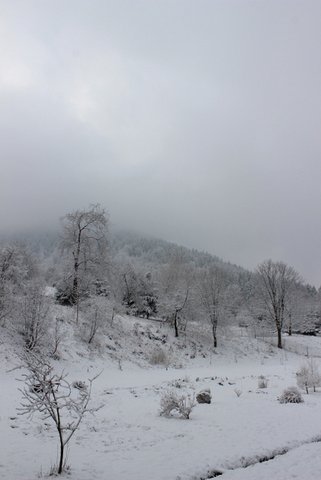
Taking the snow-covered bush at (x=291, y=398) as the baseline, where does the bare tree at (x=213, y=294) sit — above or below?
above

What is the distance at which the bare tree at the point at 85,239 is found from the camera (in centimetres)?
3919

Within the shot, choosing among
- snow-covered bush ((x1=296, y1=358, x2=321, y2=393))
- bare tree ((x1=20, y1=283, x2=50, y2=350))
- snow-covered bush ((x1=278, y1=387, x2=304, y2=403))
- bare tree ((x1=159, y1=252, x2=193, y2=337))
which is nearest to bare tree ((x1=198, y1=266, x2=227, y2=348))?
bare tree ((x1=159, y1=252, x2=193, y2=337))

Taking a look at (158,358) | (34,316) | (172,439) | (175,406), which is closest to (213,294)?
(158,358)

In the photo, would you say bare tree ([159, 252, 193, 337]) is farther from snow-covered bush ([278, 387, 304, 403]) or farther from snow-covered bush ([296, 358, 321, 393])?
snow-covered bush ([278, 387, 304, 403])

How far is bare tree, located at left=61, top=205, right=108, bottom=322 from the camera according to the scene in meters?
39.2

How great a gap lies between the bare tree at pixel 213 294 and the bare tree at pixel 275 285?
27.3 ft

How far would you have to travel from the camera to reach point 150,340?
3697cm

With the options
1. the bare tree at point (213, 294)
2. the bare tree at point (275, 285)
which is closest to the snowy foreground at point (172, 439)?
the bare tree at point (213, 294)

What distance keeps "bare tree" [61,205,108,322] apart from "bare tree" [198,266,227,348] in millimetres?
14136

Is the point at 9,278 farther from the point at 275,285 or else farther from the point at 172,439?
the point at 275,285

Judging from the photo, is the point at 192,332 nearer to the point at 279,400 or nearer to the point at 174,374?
the point at 174,374

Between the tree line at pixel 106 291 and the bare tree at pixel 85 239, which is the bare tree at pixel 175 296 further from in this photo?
the bare tree at pixel 85 239

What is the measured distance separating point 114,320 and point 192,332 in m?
11.8

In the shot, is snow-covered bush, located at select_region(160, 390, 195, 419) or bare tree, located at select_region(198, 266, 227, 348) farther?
bare tree, located at select_region(198, 266, 227, 348)
